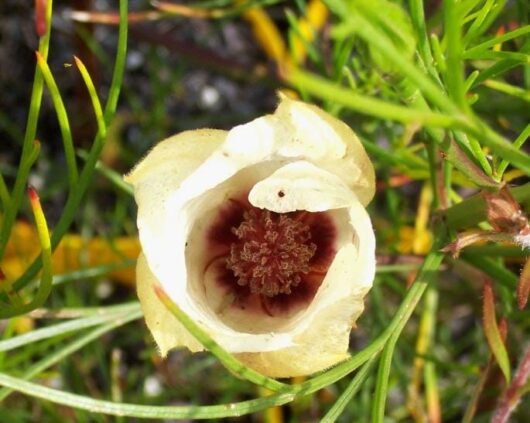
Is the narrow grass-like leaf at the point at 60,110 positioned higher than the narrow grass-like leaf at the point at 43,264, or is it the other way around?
the narrow grass-like leaf at the point at 60,110

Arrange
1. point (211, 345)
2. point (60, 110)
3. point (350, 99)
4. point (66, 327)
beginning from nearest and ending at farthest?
point (350, 99)
point (211, 345)
point (60, 110)
point (66, 327)

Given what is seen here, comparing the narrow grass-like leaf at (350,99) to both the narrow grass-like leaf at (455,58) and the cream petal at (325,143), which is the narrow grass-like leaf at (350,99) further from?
the cream petal at (325,143)

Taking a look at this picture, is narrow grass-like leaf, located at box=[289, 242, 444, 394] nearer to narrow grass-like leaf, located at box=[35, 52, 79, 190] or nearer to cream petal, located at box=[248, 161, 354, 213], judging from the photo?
cream petal, located at box=[248, 161, 354, 213]

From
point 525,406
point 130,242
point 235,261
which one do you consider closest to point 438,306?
point 525,406

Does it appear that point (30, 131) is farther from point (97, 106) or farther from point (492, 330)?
point (492, 330)

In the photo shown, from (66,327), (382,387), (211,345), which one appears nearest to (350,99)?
(211,345)

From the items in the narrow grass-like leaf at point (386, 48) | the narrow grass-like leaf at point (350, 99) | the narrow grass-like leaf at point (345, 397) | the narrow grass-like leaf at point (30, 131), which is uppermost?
the narrow grass-like leaf at point (30, 131)

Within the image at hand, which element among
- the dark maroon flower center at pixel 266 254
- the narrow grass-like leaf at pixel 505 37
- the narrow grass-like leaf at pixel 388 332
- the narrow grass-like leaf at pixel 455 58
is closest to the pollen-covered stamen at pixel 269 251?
the dark maroon flower center at pixel 266 254
